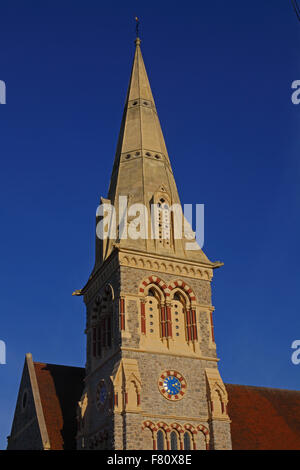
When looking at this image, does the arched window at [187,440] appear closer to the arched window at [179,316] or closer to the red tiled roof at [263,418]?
the red tiled roof at [263,418]

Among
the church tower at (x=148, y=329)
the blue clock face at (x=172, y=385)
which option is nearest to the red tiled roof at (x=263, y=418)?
the church tower at (x=148, y=329)

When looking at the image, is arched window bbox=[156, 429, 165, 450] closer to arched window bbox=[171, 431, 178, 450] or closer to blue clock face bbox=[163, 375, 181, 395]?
arched window bbox=[171, 431, 178, 450]

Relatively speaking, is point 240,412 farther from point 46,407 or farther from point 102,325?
point 46,407

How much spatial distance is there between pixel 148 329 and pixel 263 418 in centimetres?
910

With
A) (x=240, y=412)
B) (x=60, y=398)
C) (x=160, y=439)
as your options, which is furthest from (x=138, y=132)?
(x=160, y=439)

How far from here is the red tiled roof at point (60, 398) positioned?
34.0 meters

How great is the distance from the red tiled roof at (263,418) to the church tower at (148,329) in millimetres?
2931

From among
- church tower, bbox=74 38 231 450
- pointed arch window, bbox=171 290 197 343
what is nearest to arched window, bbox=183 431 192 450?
church tower, bbox=74 38 231 450

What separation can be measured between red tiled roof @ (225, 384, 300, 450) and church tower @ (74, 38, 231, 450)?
2.93 meters

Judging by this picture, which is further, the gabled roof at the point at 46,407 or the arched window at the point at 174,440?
the gabled roof at the point at 46,407

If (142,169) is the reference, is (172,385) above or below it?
below

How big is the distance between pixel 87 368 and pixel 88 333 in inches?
77.8

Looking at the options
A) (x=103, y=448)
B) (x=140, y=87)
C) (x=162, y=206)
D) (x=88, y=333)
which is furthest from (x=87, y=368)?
(x=140, y=87)

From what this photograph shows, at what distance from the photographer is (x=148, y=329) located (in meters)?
33.1
